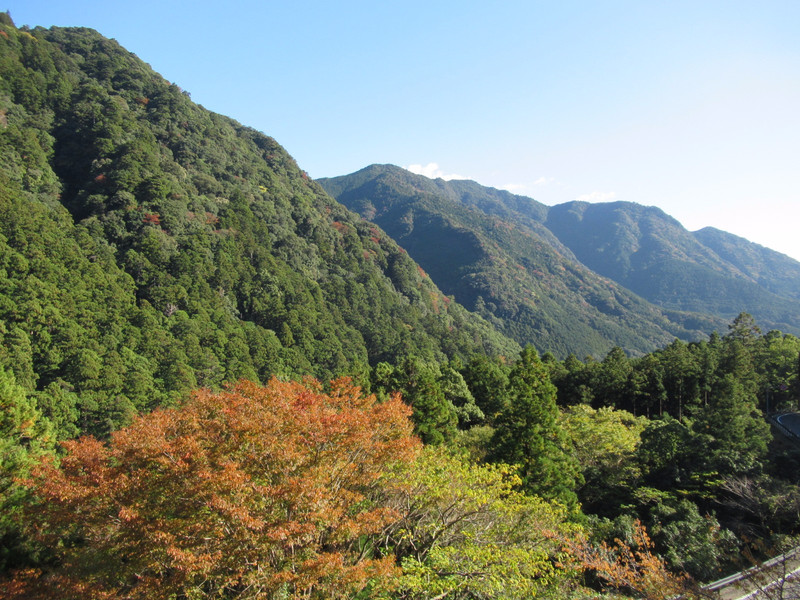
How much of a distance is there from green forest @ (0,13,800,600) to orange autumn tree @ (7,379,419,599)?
91 millimetres

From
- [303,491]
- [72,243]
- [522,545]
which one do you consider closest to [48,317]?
[72,243]

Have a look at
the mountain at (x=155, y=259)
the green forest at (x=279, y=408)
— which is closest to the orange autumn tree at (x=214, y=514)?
the green forest at (x=279, y=408)

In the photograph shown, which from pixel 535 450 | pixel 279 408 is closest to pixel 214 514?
pixel 279 408

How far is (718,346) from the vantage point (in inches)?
2258

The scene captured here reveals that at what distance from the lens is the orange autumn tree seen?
9.32 meters

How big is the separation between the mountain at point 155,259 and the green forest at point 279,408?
1.13 ft

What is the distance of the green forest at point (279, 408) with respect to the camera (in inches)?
409

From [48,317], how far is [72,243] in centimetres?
1307

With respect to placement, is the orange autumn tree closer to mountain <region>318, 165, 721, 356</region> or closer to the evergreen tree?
the evergreen tree

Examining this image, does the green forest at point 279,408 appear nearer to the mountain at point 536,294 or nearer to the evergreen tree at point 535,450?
the evergreen tree at point 535,450

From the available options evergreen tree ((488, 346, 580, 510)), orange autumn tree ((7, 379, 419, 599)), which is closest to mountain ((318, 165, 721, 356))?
evergreen tree ((488, 346, 580, 510))

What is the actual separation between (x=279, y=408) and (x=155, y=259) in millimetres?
51928

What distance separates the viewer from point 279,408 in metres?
13.0

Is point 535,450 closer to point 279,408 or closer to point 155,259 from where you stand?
point 279,408
